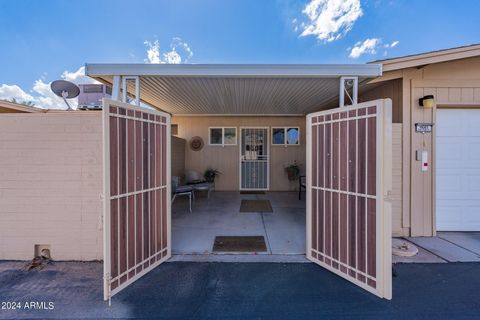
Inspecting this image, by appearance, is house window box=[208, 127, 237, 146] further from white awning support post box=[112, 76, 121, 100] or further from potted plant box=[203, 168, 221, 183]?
white awning support post box=[112, 76, 121, 100]

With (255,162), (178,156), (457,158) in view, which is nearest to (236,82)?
(178,156)

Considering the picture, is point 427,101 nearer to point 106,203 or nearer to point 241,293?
point 241,293

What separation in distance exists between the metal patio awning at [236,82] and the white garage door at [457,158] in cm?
183

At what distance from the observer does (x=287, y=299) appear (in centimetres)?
204

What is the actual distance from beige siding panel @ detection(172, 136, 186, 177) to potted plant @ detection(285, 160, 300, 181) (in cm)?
334

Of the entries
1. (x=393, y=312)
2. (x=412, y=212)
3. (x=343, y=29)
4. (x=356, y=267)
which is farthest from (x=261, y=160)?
(x=343, y=29)

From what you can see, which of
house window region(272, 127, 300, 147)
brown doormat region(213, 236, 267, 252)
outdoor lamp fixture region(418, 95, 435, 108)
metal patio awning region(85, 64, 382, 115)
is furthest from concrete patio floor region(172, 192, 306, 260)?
outdoor lamp fixture region(418, 95, 435, 108)

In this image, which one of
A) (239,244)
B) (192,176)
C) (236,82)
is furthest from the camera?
(192,176)

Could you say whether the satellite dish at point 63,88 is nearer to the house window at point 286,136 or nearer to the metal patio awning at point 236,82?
the metal patio awning at point 236,82

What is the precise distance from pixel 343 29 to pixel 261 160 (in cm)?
611

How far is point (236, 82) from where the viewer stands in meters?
3.32

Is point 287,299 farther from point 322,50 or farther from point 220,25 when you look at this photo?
point 322,50

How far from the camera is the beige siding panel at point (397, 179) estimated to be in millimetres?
3418

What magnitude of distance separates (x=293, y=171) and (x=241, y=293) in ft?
16.9
